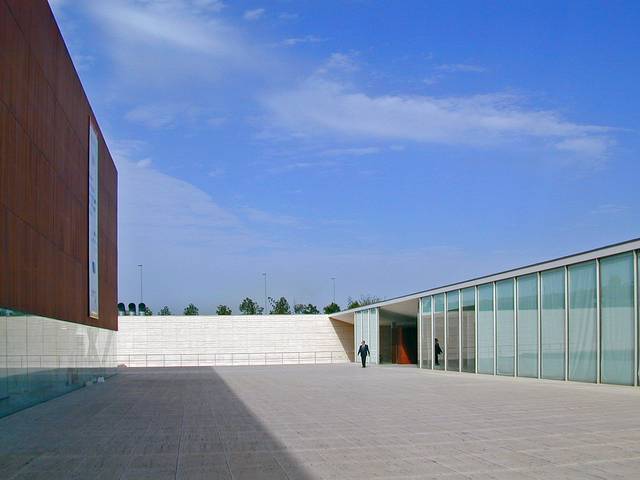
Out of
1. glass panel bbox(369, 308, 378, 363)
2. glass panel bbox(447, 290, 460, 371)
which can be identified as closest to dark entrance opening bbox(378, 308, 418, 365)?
glass panel bbox(369, 308, 378, 363)

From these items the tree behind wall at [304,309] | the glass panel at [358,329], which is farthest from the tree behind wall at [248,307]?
the glass panel at [358,329]

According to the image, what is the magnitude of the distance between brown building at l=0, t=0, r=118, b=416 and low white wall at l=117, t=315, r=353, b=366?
27.6 m

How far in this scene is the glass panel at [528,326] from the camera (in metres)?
25.8

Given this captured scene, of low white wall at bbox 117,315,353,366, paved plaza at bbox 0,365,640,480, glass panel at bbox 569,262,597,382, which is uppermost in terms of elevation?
glass panel at bbox 569,262,597,382

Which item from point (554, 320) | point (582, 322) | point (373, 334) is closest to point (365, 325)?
point (373, 334)

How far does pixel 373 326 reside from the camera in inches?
1921

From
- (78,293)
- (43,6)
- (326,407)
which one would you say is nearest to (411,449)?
(326,407)

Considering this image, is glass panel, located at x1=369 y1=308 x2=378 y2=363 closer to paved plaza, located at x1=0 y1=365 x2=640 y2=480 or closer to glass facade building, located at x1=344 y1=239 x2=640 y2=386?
glass facade building, located at x1=344 y1=239 x2=640 y2=386

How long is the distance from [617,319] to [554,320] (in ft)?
11.2

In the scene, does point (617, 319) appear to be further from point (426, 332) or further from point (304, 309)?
point (304, 309)

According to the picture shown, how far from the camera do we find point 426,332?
3841 centimetres

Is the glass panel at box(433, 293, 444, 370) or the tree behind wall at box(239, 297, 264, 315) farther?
the tree behind wall at box(239, 297, 264, 315)

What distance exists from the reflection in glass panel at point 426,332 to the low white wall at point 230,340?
2185 cm

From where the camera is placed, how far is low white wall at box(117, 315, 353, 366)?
58531 mm
